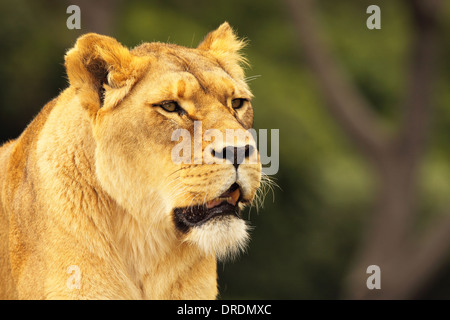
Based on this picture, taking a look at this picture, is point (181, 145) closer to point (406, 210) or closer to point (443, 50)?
point (406, 210)

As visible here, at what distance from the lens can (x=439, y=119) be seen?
1547 cm

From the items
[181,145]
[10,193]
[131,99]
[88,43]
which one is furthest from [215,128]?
[10,193]

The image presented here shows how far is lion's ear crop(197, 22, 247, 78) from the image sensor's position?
14.6ft

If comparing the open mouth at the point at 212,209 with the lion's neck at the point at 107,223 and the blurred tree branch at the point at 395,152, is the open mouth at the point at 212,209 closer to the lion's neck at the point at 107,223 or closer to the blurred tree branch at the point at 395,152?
the lion's neck at the point at 107,223

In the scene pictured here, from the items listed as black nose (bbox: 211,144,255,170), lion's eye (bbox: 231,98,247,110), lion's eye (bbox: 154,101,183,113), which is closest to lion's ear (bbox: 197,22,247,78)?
lion's eye (bbox: 231,98,247,110)

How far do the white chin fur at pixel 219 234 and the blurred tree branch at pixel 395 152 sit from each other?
7.91m

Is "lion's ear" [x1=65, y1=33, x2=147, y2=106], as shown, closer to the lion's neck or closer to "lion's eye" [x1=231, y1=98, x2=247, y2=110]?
the lion's neck

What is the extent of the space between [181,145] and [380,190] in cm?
905

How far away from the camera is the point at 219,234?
12.5ft

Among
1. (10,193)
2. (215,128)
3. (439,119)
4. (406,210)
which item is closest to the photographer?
(215,128)

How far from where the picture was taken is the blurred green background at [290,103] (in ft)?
36.4

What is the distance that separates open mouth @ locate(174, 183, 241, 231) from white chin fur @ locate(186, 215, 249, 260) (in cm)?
2

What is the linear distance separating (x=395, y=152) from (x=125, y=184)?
892 cm

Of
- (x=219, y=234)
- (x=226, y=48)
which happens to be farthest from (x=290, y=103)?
(x=219, y=234)
